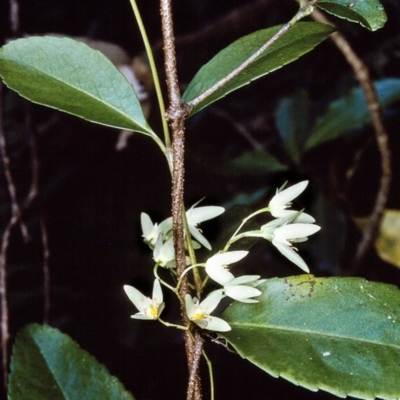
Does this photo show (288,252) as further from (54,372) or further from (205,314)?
(54,372)

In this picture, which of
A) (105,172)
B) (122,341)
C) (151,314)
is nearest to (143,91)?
(105,172)

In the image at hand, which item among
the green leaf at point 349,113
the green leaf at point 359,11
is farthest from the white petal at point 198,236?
the green leaf at point 349,113

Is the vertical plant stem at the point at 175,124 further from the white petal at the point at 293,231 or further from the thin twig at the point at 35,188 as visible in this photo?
the thin twig at the point at 35,188

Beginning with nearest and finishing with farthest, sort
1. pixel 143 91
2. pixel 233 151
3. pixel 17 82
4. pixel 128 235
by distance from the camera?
1. pixel 17 82
2. pixel 143 91
3. pixel 128 235
4. pixel 233 151

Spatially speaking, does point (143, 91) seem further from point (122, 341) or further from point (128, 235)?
point (122, 341)

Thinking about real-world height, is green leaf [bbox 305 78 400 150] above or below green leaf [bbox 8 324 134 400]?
above

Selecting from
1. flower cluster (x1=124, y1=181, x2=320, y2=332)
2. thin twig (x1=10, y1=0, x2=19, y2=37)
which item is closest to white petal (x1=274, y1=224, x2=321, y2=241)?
flower cluster (x1=124, y1=181, x2=320, y2=332)

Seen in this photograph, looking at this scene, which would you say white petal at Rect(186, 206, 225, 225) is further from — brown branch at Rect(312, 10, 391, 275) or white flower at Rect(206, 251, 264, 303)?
brown branch at Rect(312, 10, 391, 275)
